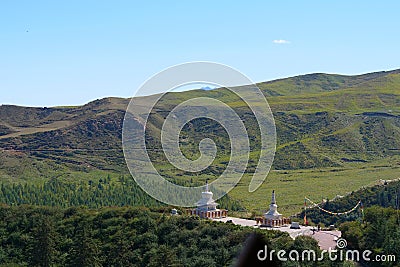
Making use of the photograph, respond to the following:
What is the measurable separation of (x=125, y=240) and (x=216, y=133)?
106 m

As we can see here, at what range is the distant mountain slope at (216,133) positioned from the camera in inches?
4638

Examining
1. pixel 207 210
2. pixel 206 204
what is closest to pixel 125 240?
pixel 207 210

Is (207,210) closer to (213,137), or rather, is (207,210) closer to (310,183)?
(310,183)

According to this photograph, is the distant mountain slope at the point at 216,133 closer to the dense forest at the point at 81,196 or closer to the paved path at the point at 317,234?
the dense forest at the point at 81,196

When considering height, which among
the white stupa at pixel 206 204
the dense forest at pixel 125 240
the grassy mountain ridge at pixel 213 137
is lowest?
the dense forest at pixel 125 240

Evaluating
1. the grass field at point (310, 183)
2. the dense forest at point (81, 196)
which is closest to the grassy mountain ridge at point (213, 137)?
the grass field at point (310, 183)

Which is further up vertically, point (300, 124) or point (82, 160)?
point (300, 124)

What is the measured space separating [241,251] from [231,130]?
110169mm

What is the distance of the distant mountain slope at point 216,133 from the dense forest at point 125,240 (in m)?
61.0

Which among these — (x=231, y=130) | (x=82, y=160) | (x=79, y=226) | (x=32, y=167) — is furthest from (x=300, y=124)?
(x=79, y=226)

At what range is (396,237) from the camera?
105 ft

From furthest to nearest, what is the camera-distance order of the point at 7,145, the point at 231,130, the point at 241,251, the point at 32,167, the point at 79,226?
the point at 231,130
the point at 7,145
the point at 32,167
the point at 79,226
the point at 241,251

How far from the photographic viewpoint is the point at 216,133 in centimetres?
14412

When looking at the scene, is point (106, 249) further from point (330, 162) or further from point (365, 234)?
point (330, 162)
